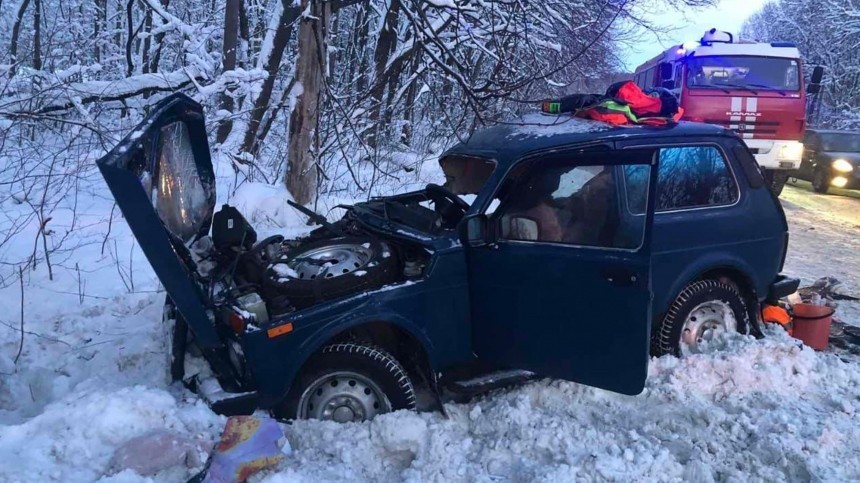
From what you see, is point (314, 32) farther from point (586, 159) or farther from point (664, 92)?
point (586, 159)

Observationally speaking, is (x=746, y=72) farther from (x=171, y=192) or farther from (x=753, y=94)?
(x=171, y=192)

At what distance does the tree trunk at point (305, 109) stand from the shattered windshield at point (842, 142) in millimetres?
14612

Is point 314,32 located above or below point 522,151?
above

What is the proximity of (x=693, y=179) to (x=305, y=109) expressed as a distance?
184 inches

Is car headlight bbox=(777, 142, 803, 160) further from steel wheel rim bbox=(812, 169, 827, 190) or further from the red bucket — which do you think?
the red bucket

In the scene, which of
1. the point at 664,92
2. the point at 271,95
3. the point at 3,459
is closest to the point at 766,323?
the point at 664,92

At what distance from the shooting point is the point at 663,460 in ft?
10.5

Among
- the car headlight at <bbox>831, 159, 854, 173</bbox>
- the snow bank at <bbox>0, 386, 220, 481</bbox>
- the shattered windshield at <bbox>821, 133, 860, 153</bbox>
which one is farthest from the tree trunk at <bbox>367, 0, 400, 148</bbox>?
the shattered windshield at <bbox>821, 133, 860, 153</bbox>

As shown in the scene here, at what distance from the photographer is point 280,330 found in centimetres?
325

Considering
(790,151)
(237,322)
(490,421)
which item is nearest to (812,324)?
(490,421)

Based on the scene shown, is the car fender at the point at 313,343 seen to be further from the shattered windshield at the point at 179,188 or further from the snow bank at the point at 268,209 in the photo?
the snow bank at the point at 268,209

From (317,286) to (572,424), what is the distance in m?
1.66

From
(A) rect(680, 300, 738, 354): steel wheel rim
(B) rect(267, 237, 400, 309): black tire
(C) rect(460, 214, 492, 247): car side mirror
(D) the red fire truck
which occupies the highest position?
(D) the red fire truck

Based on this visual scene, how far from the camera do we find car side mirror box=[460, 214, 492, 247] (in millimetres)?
3650
